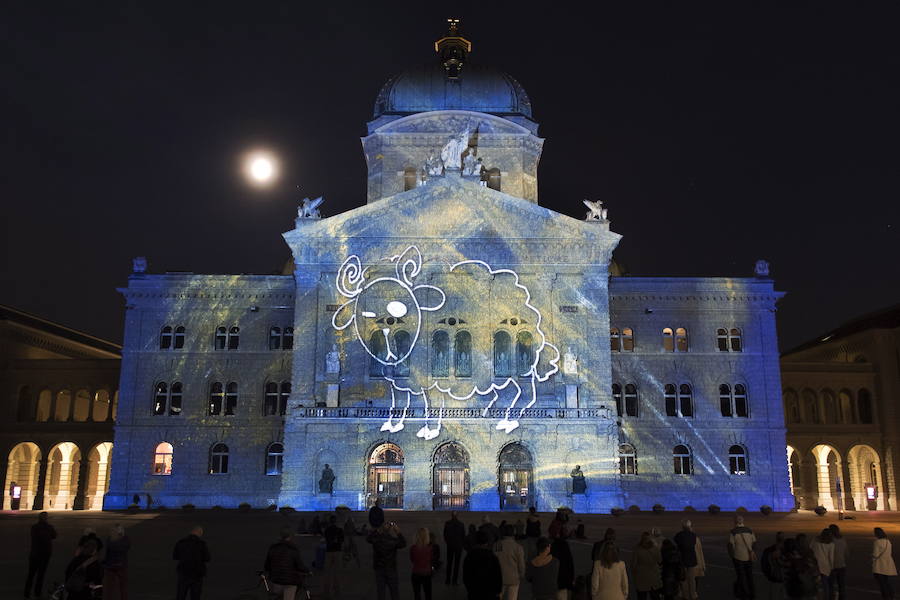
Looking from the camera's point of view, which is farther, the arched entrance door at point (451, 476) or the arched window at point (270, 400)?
the arched window at point (270, 400)

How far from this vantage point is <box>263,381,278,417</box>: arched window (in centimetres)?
5456

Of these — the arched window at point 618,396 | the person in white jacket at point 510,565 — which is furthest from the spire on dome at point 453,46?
the person in white jacket at point 510,565

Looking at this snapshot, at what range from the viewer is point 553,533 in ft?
60.8

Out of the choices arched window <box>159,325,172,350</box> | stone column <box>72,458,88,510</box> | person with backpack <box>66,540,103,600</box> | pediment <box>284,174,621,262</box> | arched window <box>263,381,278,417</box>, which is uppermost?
pediment <box>284,174,621,262</box>

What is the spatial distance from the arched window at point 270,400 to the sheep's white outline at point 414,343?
868 cm

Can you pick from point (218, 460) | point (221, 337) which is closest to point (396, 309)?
point (221, 337)

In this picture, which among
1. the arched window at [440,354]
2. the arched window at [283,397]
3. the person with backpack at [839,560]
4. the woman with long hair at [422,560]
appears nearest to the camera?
the woman with long hair at [422,560]

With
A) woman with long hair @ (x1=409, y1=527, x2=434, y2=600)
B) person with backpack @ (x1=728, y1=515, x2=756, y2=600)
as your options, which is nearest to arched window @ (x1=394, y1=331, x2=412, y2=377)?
person with backpack @ (x1=728, y1=515, x2=756, y2=600)

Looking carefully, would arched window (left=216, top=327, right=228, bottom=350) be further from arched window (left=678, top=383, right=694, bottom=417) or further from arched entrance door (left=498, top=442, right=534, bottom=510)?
arched window (left=678, top=383, right=694, bottom=417)

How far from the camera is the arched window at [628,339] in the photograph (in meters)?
55.9

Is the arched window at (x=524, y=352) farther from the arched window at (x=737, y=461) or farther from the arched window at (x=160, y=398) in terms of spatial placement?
the arched window at (x=160, y=398)

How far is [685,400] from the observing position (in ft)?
180

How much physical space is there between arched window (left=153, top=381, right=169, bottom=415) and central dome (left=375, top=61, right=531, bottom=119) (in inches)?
909

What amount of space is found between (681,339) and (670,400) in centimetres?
400
